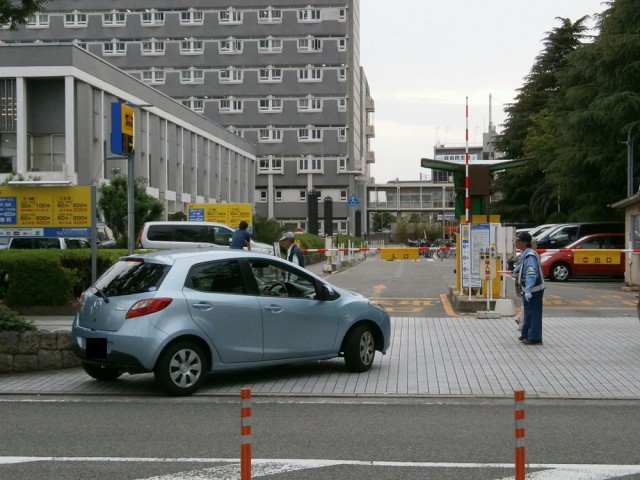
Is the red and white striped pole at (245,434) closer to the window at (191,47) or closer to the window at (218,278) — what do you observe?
the window at (218,278)

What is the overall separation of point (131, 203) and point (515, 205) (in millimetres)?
51820

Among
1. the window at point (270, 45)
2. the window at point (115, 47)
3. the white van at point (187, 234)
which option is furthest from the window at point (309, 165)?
the white van at point (187, 234)

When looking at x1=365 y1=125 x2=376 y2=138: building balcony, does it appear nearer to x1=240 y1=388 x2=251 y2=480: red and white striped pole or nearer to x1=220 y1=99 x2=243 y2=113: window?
x1=220 y1=99 x2=243 y2=113: window

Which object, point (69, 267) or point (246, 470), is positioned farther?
point (69, 267)

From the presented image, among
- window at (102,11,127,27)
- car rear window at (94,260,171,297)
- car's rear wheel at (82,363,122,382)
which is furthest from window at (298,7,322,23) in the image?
car rear window at (94,260,171,297)

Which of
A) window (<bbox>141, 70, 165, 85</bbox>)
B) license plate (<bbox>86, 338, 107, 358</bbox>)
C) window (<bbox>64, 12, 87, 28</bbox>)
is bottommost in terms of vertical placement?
license plate (<bbox>86, 338, 107, 358</bbox>)

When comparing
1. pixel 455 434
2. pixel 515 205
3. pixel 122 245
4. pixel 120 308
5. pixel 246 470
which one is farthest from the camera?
pixel 515 205

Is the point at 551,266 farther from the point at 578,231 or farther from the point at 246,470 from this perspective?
the point at 246,470

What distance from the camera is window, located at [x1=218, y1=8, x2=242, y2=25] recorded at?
8250 centimetres

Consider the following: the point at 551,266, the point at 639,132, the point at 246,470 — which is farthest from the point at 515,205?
the point at 246,470

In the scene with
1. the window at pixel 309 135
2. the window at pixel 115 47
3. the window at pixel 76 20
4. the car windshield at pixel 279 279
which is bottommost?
the car windshield at pixel 279 279

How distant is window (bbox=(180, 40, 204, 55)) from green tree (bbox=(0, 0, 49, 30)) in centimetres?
7097

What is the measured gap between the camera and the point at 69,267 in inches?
722

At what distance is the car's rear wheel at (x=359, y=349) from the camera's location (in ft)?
36.4
